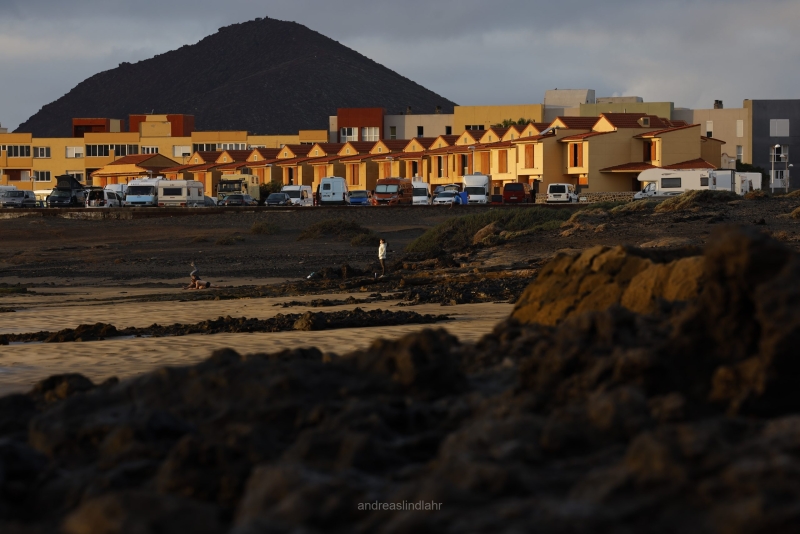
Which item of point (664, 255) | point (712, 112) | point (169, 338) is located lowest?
point (169, 338)

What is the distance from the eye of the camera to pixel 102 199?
62.7 meters

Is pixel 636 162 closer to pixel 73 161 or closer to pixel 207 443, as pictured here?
pixel 73 161

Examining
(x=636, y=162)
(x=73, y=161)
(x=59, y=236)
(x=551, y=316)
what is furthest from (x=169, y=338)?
(x=73, y=161)

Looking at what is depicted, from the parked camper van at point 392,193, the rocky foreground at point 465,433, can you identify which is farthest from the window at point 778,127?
the rocky foreground at point 465,433

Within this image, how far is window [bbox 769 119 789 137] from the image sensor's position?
99000mm

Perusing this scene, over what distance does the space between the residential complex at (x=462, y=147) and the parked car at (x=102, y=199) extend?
2642 cm

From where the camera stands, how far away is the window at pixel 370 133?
109812mm

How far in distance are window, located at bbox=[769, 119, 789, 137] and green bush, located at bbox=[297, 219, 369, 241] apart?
227 feet

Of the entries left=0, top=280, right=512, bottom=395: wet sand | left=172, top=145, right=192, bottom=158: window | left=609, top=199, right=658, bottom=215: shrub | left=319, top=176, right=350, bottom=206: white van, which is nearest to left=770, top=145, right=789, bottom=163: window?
left=319, top=176, right=350, bottom=206: white van

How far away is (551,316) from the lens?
9883 millimetres

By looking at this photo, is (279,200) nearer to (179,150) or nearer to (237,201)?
(237,201)

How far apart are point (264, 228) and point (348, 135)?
7148 centimetres

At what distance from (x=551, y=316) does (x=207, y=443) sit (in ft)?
15.2

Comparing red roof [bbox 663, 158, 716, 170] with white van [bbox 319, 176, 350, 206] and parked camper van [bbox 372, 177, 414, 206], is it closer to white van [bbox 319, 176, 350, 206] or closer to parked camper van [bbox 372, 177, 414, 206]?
parked camper van [bbox 372, 177, 414, 206]
